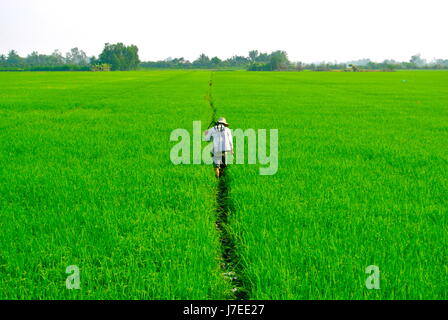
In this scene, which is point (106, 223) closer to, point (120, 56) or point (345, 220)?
point (345, 220)

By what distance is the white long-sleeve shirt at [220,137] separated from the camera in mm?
5141

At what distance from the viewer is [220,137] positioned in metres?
5.22

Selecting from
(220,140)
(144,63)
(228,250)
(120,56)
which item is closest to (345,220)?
(228,250)

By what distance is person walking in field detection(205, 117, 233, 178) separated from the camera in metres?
5.13

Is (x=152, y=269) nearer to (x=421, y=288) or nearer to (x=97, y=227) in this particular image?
(x=97, y=227)

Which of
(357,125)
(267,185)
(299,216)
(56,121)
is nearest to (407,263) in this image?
(299,216)

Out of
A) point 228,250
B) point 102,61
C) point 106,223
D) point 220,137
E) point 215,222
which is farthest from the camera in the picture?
point 102,61

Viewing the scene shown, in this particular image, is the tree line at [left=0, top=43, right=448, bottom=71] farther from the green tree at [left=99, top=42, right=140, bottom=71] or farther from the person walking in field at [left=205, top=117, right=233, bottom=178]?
the person walking in field at [left=205, top=117, right=233, bottom=178]

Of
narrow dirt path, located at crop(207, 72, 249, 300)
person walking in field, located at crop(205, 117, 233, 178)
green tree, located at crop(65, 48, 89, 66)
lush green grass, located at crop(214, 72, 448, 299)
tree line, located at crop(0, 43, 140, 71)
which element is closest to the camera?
lush green grass, located at crop(214, 72, 448, 299)

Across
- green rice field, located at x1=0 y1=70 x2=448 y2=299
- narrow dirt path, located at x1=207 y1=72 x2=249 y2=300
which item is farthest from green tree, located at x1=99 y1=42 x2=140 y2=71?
narrow dirt path, located at x1=207 y1=72 x2=249 y2=300

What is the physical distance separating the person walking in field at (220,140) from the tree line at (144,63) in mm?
100795

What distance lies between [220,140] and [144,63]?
15378 centimetres

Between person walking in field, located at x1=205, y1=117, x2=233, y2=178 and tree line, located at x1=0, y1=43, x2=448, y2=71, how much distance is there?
101 m

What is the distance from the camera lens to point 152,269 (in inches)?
106
